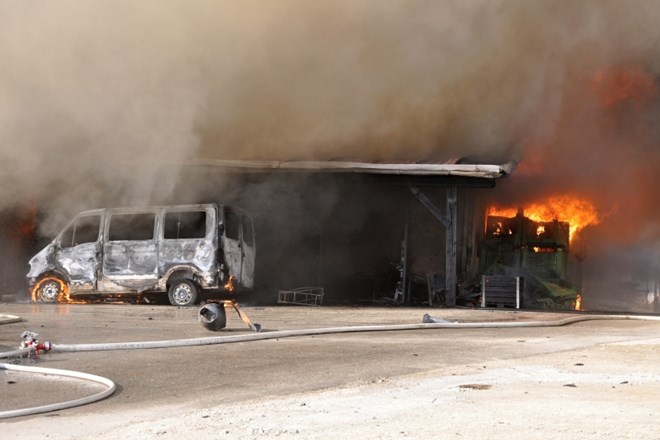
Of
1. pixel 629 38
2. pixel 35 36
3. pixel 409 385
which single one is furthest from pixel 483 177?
pixel 409 385

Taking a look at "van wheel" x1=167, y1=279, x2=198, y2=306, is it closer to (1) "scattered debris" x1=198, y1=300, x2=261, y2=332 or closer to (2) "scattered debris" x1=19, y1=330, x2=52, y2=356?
(1) "scattered debris" x1=198, y1=300, x2=261, y2=332

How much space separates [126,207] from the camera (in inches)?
663

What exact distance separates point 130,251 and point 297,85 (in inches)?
183

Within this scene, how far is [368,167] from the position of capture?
17.3m

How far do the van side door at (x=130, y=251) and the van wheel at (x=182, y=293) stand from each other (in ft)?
1.23

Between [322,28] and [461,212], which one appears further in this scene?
[461,212]

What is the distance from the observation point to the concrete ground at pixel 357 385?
5.21 m

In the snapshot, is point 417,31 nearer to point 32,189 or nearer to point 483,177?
point 483,177

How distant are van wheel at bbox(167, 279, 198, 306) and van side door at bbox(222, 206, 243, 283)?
73cm

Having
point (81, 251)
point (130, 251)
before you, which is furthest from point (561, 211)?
point (81, 251)

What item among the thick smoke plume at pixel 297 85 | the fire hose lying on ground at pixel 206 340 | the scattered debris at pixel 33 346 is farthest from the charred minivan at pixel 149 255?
the scattered debris at pixel 33 346

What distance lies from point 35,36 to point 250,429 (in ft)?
37.5

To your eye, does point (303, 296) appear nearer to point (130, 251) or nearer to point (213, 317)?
point (130, 251)

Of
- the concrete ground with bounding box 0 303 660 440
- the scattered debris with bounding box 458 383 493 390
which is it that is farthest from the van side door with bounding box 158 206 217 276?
the scattered debris with bounding box 458 383 493 390
